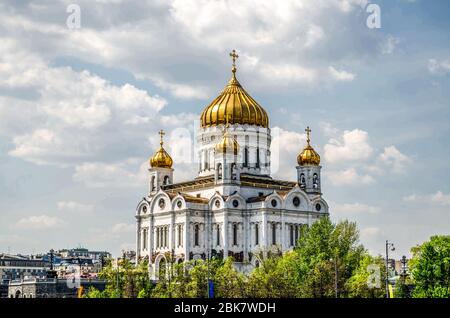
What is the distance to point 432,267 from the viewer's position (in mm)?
51312

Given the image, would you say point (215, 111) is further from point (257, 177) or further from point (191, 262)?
point (191, 262)

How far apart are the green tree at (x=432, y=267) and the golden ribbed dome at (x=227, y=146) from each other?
28945 mm

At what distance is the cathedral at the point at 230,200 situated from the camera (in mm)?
78625

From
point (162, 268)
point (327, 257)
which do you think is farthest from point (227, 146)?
point (327, 257)

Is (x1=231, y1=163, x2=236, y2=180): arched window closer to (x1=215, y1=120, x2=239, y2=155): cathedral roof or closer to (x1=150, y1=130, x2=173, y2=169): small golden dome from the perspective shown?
(x1=215, y1=120, x2=239, y2=155): cathedral roof

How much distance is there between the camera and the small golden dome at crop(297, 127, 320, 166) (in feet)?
282

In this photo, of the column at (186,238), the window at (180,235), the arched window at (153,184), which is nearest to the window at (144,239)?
the arched window at (153,184)

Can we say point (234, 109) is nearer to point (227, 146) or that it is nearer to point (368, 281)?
point (227, 146)

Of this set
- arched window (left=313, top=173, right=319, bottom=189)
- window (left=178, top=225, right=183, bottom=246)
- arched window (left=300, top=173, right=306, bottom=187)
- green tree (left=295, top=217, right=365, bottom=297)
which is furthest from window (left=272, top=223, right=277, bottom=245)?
arched window (left=313, top=173, right=319, bottom=189)

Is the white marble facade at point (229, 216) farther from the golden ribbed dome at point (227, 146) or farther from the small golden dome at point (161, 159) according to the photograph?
the small golden dome at point (161, 159)

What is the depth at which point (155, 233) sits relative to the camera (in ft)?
271

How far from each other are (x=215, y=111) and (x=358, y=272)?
95.6 feet

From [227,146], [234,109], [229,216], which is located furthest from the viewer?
[234,109]

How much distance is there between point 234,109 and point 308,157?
909 centimetres
